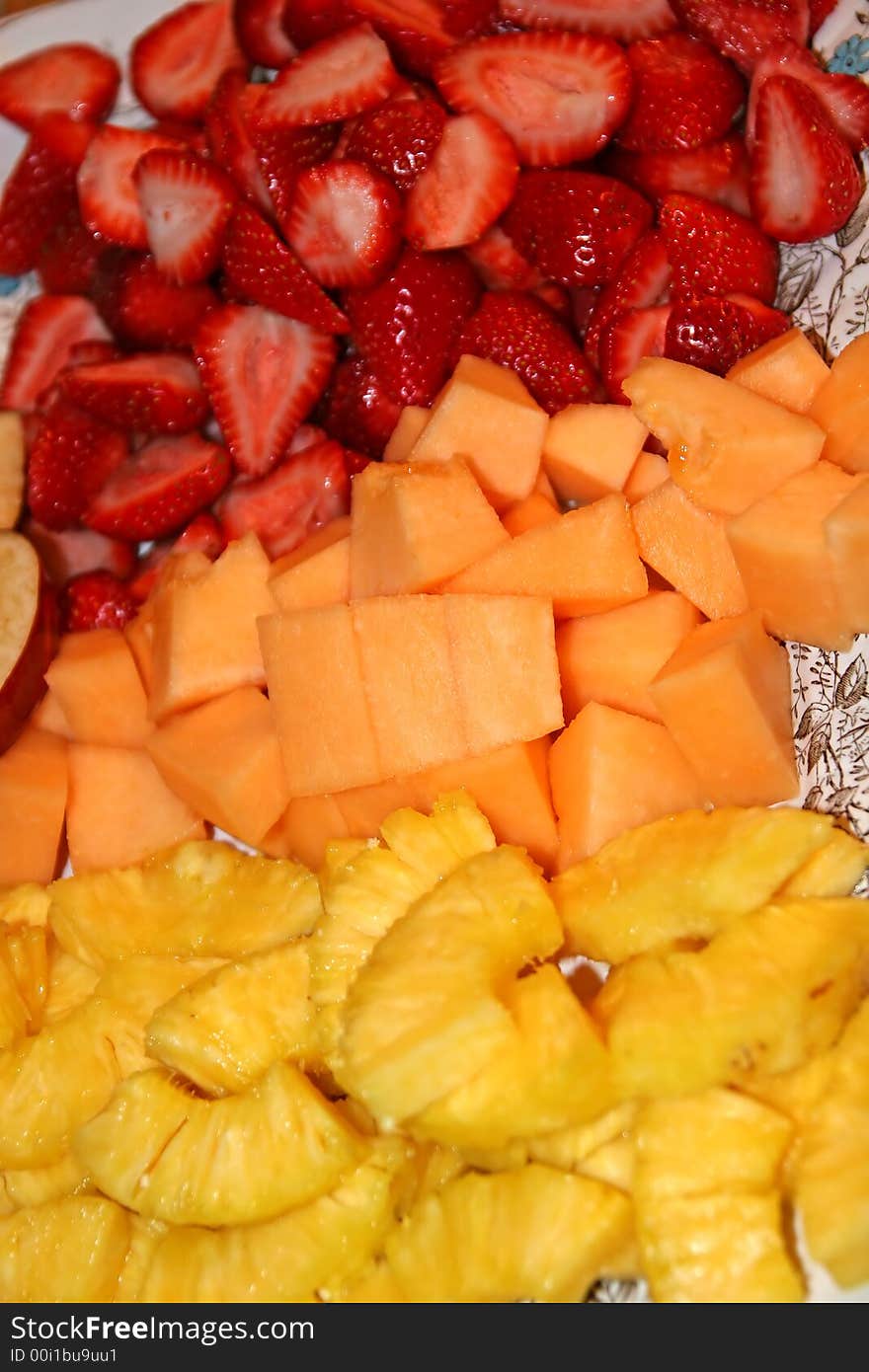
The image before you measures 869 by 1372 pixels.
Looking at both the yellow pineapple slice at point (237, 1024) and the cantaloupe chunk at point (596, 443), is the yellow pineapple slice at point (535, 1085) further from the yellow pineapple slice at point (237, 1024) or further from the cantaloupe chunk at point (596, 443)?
the cantaloupe chunk at point (596, 443)

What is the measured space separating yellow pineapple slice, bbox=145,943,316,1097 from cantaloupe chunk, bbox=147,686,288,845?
0.81 feet

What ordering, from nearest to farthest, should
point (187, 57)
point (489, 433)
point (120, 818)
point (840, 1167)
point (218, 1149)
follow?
point (840, 1167), point (218, 1149), point (489, 433), point (120, 818), point (187, 57)

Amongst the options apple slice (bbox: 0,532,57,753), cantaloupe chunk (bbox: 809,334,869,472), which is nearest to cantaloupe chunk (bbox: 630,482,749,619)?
cantaloupe chunk (bbox: 809,334,869,472)

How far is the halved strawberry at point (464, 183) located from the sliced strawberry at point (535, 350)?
115 mm

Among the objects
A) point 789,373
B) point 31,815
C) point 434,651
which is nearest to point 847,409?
point 789,373

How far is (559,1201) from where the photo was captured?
1101 millimetres

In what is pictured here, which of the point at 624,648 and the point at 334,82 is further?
the point at 334,82

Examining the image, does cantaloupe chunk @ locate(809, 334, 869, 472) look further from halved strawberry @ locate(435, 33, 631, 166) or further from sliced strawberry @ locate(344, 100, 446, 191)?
sliced strawberry @ locate(344, 100, 446, 191)

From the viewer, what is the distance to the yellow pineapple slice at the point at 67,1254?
1228 millimetres

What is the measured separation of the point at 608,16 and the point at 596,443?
0.58 meters

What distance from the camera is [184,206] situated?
167 centimetres

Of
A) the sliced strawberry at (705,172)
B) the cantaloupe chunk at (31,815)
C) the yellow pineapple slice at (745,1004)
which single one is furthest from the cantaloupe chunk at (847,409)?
the cantaloupe chunk at (31,815)

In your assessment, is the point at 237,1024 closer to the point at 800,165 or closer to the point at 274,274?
the point at 274,274
